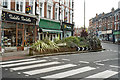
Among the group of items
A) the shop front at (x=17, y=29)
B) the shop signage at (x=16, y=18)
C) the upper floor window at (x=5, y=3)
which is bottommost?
the shop front at (x=17, y=29)

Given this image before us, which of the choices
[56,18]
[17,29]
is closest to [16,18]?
[17,29]

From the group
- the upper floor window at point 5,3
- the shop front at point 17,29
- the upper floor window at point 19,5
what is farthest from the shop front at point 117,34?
the upper floor window at point 5,3

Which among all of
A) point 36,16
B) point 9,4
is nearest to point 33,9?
point 36,16

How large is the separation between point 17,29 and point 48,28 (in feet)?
20.3

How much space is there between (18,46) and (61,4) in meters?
12.2

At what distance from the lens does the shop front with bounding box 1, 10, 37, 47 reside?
1527cm

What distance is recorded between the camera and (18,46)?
16.6 m

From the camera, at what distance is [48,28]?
2183 cm

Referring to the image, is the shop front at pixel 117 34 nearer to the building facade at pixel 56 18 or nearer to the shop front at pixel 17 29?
the building facade at pixel 56 18

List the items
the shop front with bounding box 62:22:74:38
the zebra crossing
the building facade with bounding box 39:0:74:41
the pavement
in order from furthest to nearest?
the shop front with bounding box 62:22:74:38, the building facade with bounding box 39:0:74:41, the zebra crossing, the pavement

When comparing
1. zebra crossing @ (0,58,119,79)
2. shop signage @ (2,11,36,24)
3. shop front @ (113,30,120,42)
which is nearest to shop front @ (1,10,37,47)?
shop signage @ (2,11,36,24)

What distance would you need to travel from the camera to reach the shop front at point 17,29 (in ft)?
50.1

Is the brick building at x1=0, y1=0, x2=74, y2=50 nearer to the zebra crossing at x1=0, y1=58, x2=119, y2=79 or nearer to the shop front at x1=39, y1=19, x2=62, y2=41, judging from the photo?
the shop front at x1=39, y1=19, x2=62, y2=41

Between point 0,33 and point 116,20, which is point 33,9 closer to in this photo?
point 0,33
